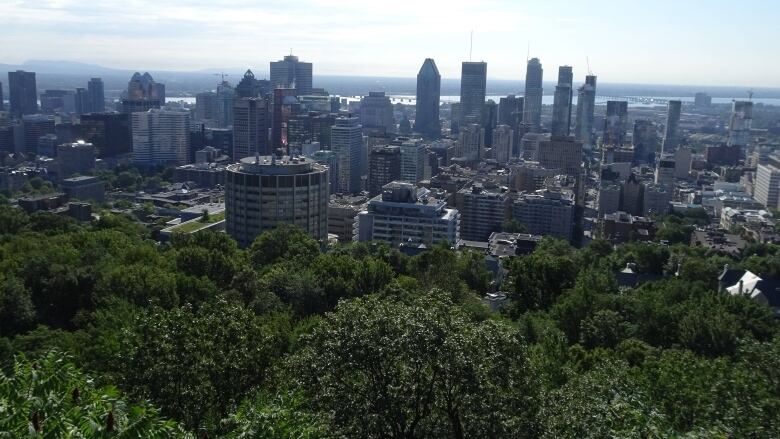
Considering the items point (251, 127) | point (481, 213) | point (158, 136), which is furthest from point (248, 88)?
point (481, 213)

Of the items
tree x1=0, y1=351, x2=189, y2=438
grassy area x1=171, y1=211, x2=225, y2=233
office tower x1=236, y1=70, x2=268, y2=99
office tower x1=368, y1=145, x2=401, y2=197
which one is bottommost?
grassy area x1=171, y1=211, x2=225, y2=233

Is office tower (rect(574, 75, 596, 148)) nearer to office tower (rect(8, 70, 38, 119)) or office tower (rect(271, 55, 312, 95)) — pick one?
office tower (rect(271, 55, 312, 95))

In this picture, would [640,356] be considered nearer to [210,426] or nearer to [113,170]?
[210,426]

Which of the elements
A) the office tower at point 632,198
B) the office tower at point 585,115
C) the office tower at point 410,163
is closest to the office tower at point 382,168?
the office tower at point 410,163

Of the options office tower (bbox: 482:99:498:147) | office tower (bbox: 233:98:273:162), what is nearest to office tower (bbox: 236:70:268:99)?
office tower (bbox: 233:98:273:162)

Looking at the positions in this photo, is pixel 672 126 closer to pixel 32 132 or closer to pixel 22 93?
pixel 32 132

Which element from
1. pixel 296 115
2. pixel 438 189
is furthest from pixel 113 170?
pixel 438 189
